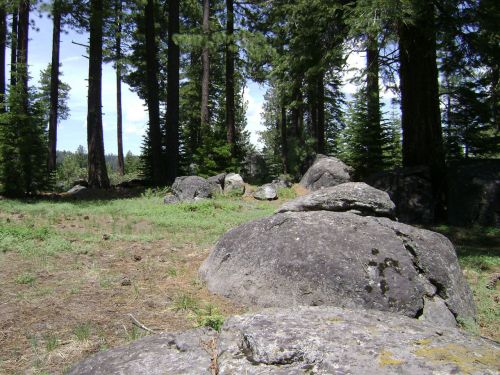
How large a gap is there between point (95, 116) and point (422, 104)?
12.1 metres

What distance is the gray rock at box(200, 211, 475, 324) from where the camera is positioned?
4594 mm

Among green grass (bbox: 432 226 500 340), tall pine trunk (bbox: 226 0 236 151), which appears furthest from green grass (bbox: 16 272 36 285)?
tall pine trunk (bbox: 226 0 236 151)

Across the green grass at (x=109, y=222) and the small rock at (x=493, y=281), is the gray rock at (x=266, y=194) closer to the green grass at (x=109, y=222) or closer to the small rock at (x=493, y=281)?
the green grass at (x=109, y=222)

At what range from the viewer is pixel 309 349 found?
2404 mm

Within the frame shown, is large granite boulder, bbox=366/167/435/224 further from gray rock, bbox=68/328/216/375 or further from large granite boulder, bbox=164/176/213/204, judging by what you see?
gray rock, bbox=68/328/216/375

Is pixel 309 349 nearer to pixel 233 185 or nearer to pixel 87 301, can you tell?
pixel 87 301

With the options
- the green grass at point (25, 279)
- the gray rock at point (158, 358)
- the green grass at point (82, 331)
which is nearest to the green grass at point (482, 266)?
the gray rock at point (158, 358)

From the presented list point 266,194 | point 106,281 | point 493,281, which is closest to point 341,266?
point 493,281

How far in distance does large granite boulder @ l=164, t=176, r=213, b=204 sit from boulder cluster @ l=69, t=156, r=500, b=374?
7870mm

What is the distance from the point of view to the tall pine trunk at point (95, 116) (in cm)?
1636

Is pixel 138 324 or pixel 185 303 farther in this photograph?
pixel 185 303

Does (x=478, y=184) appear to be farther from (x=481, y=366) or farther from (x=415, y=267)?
(x=481, y=366)

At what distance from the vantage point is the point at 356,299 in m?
4.53

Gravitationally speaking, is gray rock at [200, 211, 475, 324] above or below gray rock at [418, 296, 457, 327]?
above
